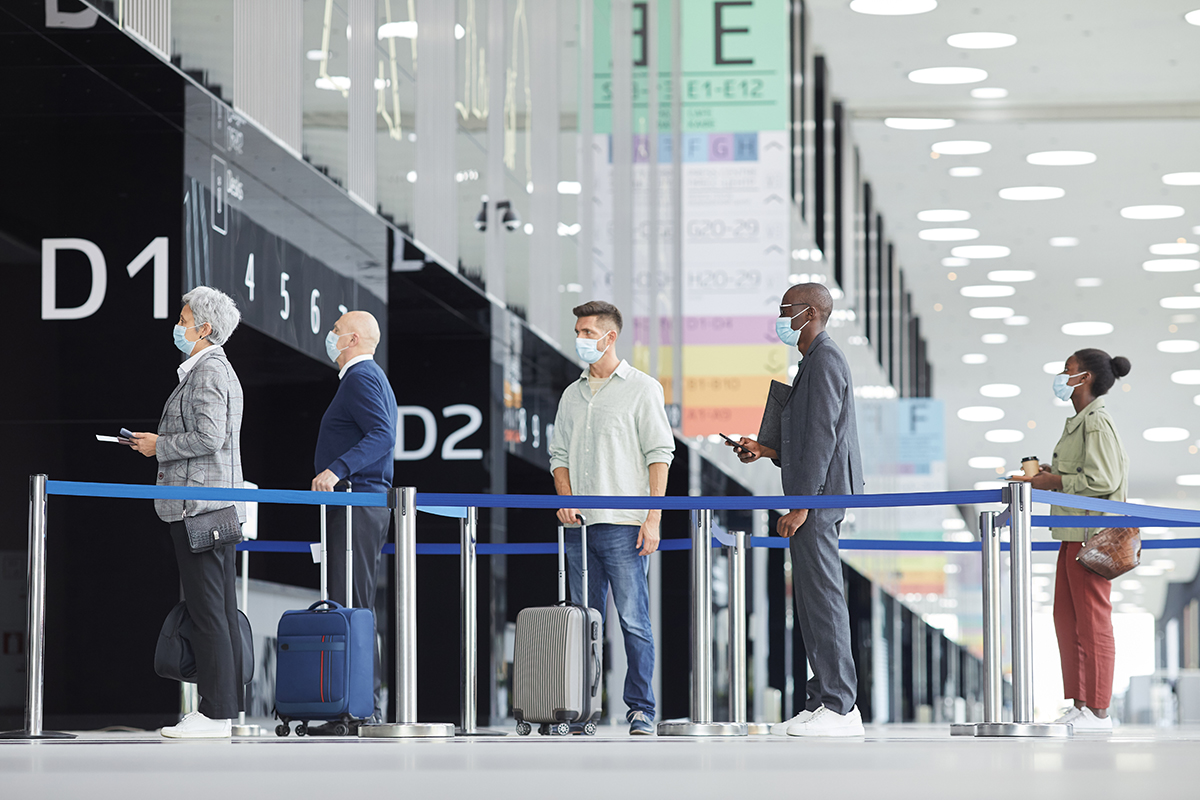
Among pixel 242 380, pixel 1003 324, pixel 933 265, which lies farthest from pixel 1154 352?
pixel 242 380

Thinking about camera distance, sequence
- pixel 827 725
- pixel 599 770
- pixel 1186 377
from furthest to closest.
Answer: pixel 1186 377 < pixel 827 725 < pixel 599 770

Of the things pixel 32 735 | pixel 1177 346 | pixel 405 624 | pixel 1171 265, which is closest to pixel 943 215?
pixel 1171 265

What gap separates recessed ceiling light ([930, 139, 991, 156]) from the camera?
19.1 metres

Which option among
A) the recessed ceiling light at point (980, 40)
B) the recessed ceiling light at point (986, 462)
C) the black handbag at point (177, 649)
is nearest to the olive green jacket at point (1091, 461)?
the black handbag at point (177, 649)

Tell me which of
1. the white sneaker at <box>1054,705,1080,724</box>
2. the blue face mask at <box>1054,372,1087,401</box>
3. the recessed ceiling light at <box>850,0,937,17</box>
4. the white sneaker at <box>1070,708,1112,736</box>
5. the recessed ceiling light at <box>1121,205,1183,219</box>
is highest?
the recessed ceiling light at <box>850,0,937,17</box>

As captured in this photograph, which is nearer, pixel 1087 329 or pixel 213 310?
pixel 213 310

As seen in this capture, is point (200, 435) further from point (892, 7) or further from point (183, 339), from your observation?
point (892, 7)

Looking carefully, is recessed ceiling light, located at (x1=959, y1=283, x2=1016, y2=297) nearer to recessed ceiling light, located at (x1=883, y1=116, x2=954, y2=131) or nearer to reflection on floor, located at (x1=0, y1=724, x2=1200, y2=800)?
recessed ceiling light, located at (x1=883, y1=116, x2=954, y2=131)

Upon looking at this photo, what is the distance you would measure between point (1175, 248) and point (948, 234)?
9.62 feet

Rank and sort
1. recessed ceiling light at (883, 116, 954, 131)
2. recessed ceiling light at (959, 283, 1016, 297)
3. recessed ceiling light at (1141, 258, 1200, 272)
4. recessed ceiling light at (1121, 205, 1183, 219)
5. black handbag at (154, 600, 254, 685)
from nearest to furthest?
1. black handbag at (154, 600, 254, 685)
2. recessed ceiling light at (883, 116, 954, 131)
3. recessed ceiling light at (1121, 205, 1183, 219)
4. recessed ceiling light at (1141, 258, 1200, 272)
5. recessed ceiling light at (959, 283, 1016, 297)

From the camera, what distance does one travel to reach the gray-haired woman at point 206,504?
21.4 ft

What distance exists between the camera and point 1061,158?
1973 cm

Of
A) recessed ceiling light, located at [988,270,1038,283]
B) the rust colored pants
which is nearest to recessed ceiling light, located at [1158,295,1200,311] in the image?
recessed ceiling light, located at [988,270,1038,283]

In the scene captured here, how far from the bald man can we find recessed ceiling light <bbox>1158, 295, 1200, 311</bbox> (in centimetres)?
2104
